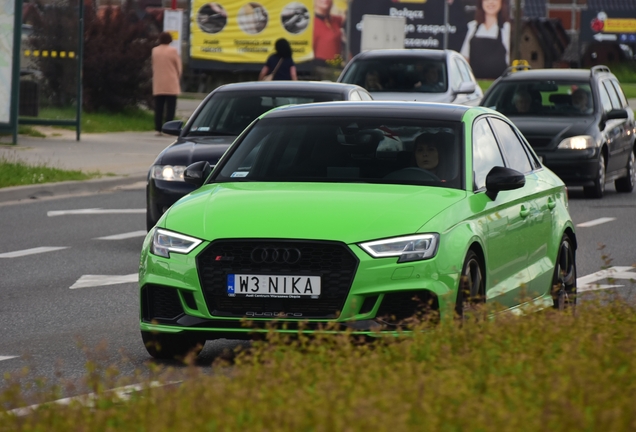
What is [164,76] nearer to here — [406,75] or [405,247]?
[406,75]

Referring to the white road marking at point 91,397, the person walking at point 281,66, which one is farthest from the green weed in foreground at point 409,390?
the person walking at point 281,66

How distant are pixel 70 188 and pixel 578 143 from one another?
6.46 metres

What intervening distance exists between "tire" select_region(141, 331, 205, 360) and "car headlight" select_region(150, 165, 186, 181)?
16.8ft

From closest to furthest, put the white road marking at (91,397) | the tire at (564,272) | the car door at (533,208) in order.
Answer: the white road marking at (91,397)
the car door at (533,208)
the tire at (564,272)

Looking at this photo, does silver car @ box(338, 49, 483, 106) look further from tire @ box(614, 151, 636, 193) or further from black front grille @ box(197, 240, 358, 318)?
black front grille @ box(197, 240, 358, 318)

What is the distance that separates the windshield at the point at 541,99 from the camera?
2017 cm

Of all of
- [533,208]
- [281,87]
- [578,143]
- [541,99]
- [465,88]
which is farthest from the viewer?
[465,88]

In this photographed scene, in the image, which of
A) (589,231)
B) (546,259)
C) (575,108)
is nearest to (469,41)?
(575,108)

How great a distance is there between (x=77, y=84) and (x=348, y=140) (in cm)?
1926

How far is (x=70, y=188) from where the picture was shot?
19.8 meters

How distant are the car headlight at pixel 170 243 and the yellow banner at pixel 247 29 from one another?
42.7m

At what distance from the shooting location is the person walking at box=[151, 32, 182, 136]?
29.9 meters

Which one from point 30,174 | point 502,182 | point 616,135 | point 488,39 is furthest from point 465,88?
point 488,39

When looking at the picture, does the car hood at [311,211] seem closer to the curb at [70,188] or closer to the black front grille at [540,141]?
the curb at [70,188]
